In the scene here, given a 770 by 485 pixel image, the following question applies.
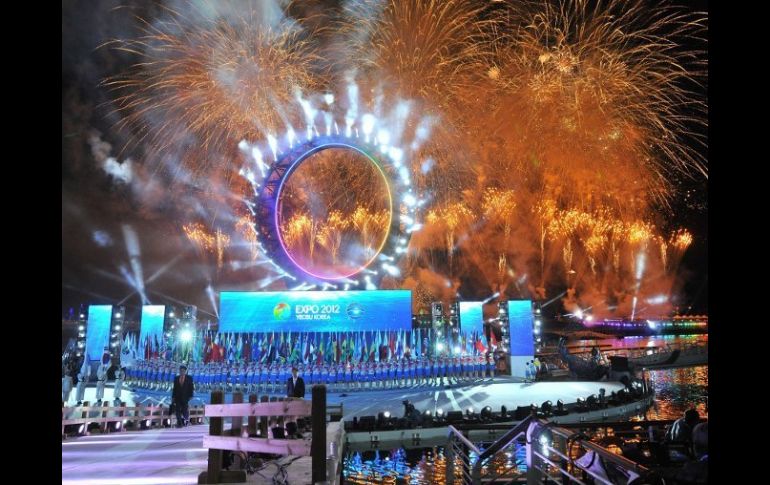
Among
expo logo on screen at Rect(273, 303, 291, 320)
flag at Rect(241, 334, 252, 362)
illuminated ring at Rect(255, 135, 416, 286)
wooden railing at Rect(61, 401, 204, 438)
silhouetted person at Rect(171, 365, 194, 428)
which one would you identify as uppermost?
illuminated ring at Rect(255, 135, 416, 286)

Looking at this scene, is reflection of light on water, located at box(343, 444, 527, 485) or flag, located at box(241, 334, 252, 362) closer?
reflection of light on water, located at box(343, 444, 527, 485)

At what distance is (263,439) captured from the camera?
5188 millimetres

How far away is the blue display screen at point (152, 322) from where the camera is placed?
2284 cm

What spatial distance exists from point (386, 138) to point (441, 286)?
32874mm

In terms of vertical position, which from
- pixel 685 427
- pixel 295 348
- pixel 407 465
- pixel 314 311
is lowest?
pixel 407 465

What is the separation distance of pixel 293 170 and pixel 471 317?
401 inches

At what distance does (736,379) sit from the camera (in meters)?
3.19

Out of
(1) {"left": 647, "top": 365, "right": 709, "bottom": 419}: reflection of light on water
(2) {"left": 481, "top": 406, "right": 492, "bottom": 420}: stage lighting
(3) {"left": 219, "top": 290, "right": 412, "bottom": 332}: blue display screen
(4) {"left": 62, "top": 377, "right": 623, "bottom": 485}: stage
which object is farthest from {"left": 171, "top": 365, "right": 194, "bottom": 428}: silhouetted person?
(1) {"left": 647, "top": 365, "right": 709, "bottom": 419}: reflection of light on water

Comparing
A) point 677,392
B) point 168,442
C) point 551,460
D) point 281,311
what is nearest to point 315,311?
point 281,311

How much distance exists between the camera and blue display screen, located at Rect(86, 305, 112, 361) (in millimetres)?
22422

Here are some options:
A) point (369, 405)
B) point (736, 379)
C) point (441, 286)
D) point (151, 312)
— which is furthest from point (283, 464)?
point (441, 286)

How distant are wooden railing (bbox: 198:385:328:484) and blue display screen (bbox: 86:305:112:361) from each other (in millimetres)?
19099

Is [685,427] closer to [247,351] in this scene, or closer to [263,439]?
[263,439]

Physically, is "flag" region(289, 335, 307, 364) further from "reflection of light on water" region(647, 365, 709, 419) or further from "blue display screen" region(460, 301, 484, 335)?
"reflection of light on water" region(647, 365, 709, 419)
